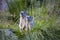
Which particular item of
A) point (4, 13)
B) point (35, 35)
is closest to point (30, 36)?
point (35, 35)

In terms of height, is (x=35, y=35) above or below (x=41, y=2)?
below

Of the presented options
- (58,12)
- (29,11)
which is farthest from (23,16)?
(58,12)

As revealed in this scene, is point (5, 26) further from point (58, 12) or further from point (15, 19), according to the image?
point (58, 12)

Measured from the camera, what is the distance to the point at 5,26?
15.5ft

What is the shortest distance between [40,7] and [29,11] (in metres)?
0.12

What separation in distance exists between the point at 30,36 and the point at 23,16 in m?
0.22

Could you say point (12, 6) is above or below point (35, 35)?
above

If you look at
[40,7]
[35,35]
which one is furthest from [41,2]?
[35,35]

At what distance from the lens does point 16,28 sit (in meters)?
4.73

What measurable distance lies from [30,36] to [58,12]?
383 millimetres

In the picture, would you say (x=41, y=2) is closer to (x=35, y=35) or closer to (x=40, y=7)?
(x=40, y=7)

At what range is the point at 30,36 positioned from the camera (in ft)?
15.5

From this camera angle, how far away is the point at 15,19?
15.5 feet

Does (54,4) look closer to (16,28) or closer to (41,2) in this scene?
(41,2)
